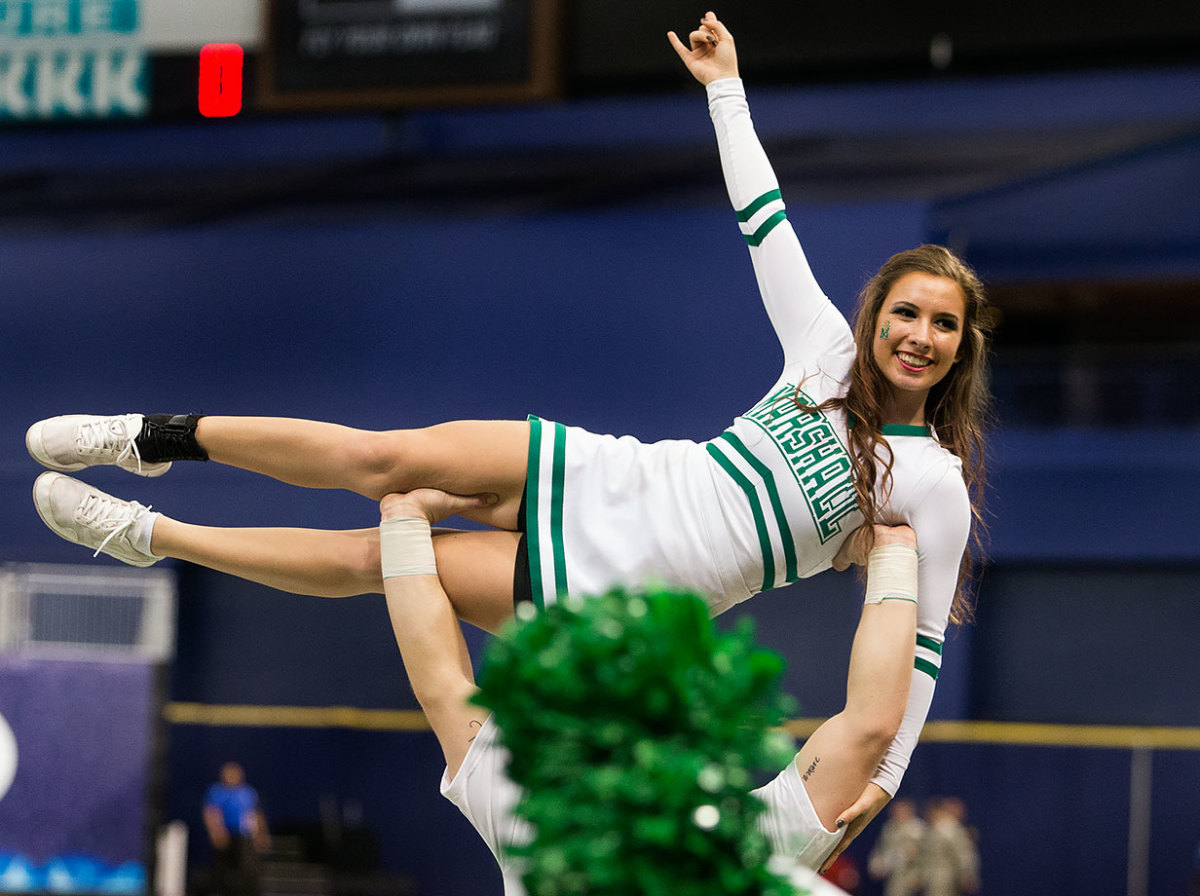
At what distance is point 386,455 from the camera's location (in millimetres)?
2705

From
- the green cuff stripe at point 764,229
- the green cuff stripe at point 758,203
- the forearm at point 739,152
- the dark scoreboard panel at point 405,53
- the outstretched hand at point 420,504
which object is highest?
the dark scoreboard panel at point 405,53

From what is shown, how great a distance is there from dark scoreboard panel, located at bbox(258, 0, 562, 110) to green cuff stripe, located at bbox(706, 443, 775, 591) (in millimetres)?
4045

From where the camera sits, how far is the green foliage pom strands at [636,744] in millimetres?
1391

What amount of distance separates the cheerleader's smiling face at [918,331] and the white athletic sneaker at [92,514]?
5.11ft

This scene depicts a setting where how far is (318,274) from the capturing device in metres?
9.68

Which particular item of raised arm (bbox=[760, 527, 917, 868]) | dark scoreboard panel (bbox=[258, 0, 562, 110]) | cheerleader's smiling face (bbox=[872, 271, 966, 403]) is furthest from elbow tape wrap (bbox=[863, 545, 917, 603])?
dark scoreboard panel (bbox=[258, 0, 562, 110])

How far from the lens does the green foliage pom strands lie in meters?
1.39

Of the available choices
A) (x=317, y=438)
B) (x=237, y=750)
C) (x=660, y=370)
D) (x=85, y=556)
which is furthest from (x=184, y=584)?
(x=317, y=438)

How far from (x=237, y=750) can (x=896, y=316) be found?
7.53m

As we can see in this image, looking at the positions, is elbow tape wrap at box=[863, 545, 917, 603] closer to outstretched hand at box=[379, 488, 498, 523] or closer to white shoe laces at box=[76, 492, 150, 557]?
outstretched hand at box=[379, 488, 498, 523]

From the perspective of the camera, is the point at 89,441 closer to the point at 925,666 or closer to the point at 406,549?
the point at 406,549

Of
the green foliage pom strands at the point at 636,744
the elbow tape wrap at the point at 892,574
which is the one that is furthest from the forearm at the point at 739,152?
the green foliage pom strands at the point at 636,744

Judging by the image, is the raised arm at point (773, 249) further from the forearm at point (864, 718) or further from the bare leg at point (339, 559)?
the bare leg at point (339, 559)

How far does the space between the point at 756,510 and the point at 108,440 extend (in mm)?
1292
